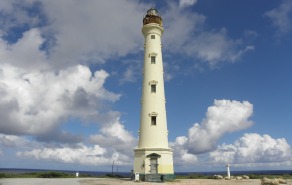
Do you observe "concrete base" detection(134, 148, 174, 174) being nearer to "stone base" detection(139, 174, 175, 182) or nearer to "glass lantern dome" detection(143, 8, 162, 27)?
"stone base" detection(139, 174, 175, 182)

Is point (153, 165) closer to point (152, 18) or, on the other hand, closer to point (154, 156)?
point (154, 156)

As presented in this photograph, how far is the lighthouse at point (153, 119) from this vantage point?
3194cm

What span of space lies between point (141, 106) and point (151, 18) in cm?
1101

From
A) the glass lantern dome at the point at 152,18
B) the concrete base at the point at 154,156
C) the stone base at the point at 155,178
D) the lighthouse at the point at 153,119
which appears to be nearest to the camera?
the stone base at the point at 155,178

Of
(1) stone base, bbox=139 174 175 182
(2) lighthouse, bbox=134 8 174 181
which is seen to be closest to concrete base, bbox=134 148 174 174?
(2) lighthouse, bbox=134 8 174 181

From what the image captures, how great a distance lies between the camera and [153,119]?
33219 millimetres

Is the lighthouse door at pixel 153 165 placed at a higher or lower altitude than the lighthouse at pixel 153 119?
lower

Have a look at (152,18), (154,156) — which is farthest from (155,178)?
(152,18)

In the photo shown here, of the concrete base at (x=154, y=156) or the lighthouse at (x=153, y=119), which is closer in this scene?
the concrete base at (x=154, y=156)

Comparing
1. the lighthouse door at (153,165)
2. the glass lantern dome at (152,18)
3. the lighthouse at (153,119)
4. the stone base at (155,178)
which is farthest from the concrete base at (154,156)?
the glass lantern dome at (152,18)

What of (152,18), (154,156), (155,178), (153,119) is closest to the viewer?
(155,178)

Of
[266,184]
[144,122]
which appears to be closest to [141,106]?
[144,122]

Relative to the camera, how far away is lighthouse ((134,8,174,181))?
31.9 m

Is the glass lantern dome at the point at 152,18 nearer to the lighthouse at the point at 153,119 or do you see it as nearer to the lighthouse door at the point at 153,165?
the lighthouse at the point at 153,119
